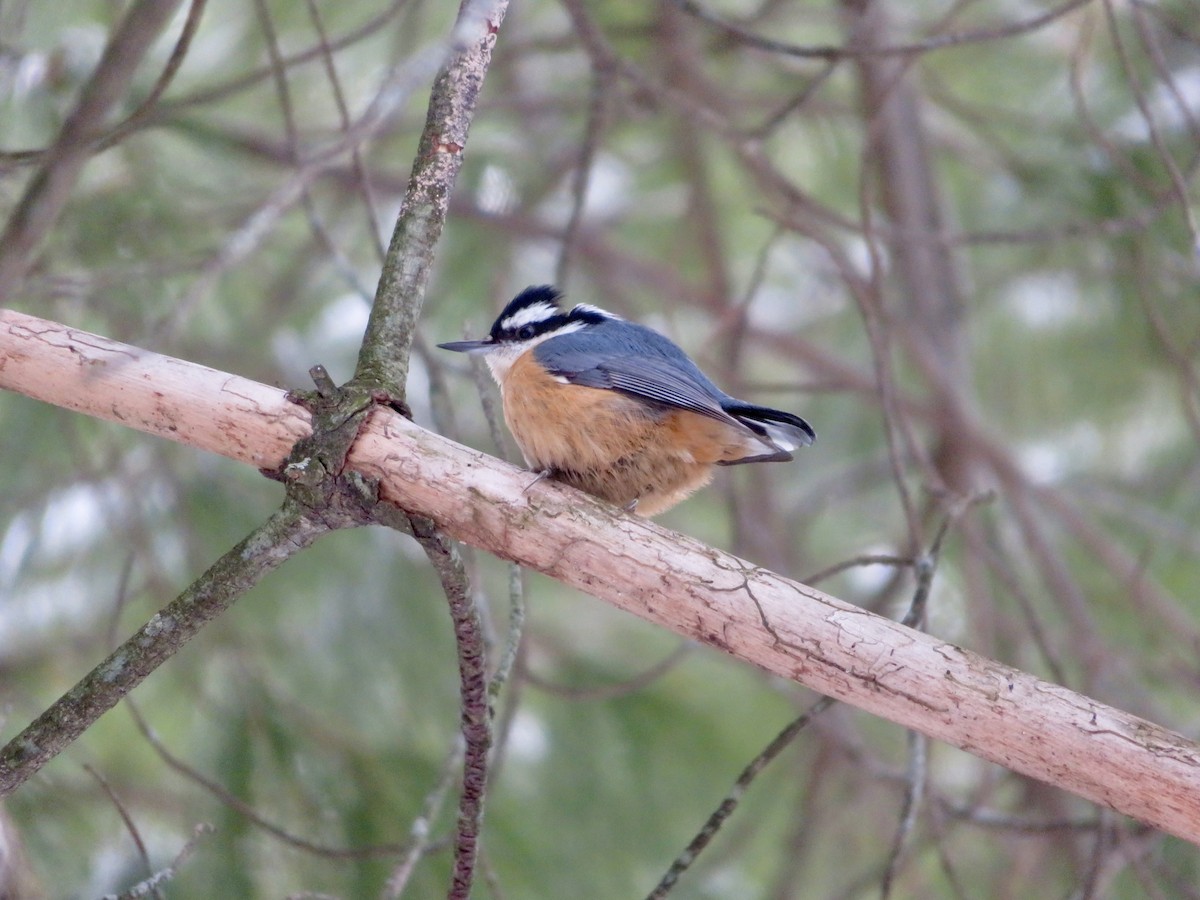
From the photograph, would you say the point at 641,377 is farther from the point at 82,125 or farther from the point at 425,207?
the point at 82,125

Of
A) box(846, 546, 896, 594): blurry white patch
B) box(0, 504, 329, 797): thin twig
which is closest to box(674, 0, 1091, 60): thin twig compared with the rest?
box(0, 504, 329, 797): thin twig

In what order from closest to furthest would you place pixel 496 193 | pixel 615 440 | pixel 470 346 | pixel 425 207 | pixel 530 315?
pixel 425 207 → pixel 615 440 → pixel 470 346 → pixel 530 315 → pixel 496 193

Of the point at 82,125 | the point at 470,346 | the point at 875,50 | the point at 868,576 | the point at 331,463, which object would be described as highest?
the point at 868,576

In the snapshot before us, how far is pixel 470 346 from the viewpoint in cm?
Answer: 283

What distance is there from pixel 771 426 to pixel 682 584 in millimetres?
821

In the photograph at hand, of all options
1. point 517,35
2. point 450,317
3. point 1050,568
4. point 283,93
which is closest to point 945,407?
point 1050,568

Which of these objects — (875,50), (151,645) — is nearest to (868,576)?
(875,50)

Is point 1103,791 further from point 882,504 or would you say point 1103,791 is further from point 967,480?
point 882,504

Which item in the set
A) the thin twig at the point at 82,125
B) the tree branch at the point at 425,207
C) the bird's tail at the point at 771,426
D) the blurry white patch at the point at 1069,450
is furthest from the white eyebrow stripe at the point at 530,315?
the blurry white patch at the point at 1069,450

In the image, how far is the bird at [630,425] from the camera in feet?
8.10

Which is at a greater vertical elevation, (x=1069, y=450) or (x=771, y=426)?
(x=1069, y=450)

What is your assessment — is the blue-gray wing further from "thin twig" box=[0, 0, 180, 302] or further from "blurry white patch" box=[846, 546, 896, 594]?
"blurry white patch" box=[846, 546, 896, 594]

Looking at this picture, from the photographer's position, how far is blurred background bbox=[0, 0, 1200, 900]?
2807mm

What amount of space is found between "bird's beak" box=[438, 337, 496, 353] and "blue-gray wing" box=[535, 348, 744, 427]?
0.57ft
